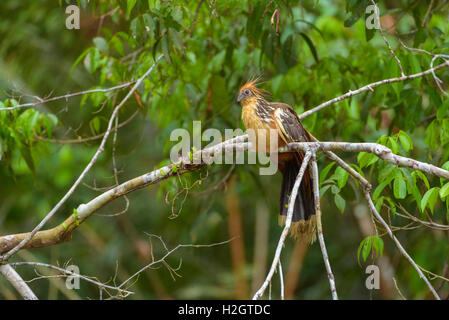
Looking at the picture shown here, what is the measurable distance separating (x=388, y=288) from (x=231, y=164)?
3.22 m

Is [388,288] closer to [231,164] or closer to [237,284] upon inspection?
[237,284]

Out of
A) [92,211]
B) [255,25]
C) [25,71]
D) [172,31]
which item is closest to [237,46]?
[255,25]

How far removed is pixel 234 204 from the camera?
8.18 m

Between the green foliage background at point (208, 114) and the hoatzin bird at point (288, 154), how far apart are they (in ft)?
0.67

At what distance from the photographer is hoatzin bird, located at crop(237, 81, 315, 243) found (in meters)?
3.47

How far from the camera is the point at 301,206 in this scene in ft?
11.6

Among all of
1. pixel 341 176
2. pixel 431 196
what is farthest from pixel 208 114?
pixel 431 196

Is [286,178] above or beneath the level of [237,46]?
beneath

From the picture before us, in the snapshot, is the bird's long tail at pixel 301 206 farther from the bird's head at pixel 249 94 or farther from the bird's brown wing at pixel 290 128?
the bird's head at pixel 249 94

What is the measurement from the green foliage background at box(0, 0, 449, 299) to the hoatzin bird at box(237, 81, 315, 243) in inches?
8.0

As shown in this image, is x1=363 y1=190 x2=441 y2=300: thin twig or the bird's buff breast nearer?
x1=363 y1=190 x2=441 y2=300: thin twig

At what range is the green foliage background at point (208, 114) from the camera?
3.68m

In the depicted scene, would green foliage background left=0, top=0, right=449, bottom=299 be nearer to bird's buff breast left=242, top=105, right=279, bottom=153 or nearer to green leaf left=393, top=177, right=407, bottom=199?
green leaf left=393, top=177, right=407, bottom=199

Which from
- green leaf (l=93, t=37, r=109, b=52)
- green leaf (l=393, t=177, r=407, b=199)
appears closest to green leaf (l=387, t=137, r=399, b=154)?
green leaf (l=393, t=177, r=407, b=199)
